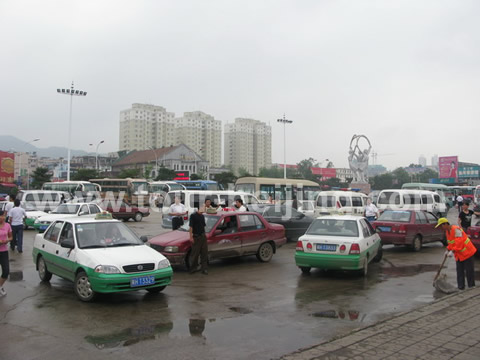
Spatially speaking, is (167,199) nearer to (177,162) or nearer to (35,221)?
(35,221)

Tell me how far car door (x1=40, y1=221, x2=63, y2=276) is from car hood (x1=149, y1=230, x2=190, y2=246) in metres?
2.58

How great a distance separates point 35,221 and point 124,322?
15603 mm

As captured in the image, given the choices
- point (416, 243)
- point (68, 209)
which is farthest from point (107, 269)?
point (68, 209)

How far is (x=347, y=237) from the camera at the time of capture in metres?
10.2

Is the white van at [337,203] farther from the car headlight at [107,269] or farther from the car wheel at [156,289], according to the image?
the car headlight at [107,269]

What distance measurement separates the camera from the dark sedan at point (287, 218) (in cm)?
1689

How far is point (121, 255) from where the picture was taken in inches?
314

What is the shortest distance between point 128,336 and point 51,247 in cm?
397

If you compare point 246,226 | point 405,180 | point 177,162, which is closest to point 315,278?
point 246,226

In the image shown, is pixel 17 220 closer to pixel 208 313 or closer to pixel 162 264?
pixel 162 264

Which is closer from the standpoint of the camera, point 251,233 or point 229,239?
point 229,239

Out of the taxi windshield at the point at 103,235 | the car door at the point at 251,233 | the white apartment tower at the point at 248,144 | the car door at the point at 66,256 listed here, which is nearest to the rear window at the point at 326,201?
the car door at the point at 251,233

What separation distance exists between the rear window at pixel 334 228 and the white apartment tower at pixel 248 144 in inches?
5517

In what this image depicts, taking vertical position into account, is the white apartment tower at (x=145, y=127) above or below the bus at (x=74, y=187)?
above
